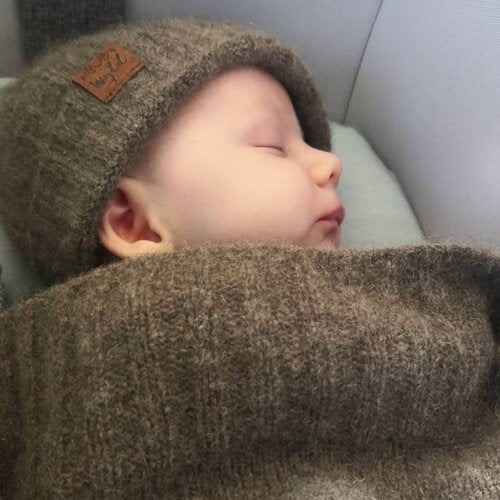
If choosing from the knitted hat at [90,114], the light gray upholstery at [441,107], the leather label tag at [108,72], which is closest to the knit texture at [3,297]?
the knitted hat at [90,114]

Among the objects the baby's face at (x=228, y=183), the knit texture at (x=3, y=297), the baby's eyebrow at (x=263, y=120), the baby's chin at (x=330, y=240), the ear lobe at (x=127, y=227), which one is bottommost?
the knit texture at (x=3, y=297)

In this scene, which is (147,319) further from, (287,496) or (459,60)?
(459,60)

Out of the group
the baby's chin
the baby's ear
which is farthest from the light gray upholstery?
the baby's ear

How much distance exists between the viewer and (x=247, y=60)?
2.89 ft

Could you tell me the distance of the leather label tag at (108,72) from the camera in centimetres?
83

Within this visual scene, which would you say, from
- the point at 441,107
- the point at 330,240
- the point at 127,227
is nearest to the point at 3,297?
the point at 127,227

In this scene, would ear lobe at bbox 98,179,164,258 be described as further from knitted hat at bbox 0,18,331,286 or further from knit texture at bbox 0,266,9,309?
knit texture at bbox 0,266,9,309

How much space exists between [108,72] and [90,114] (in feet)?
0.19

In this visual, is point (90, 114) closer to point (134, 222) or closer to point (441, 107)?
point (134, 222)

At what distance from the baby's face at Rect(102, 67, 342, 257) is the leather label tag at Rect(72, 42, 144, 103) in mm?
79

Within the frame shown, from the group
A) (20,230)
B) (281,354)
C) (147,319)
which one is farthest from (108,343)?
(20,230)

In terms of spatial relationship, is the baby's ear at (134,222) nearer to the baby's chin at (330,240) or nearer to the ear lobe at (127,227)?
the ear lobe at (127,227)

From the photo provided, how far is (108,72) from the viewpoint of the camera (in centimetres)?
84

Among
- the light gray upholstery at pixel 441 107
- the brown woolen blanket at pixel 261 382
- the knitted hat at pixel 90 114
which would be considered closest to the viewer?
the brown woolen blanket at pixel 261 382
